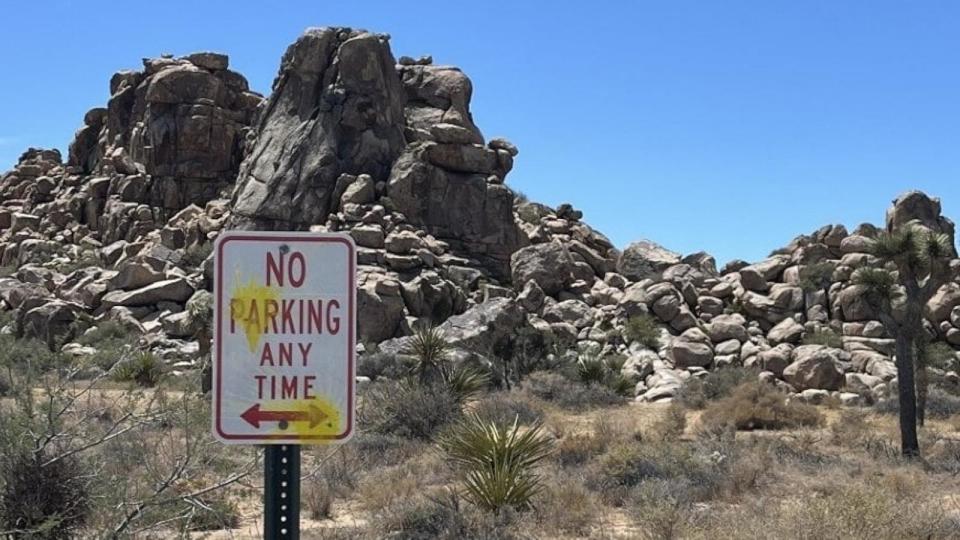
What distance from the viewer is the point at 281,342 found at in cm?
266

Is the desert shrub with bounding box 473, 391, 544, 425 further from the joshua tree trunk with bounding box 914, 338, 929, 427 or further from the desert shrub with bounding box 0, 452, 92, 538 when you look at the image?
the joshua tree trunk with bounding box 914, 338, 929, 427

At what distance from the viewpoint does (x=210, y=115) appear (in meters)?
51.1

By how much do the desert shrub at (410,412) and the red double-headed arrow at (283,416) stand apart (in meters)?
12.7

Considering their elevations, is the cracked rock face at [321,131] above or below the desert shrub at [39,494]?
above

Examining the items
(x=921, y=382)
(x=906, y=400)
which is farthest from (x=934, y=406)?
(x=906, y=400)

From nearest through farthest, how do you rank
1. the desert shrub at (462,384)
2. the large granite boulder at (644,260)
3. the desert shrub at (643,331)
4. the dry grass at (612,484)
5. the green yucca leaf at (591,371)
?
1. the dry grass at (612,484)
2. the desert shrub at (462,384)
3. the green yucca leaf at (591,371)
4. the desert shrub at (643,331)
5. the large granite boulder at (644,260)

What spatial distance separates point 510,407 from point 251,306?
16.9 metres

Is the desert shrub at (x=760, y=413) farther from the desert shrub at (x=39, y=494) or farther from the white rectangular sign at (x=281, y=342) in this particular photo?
the white rectangular sign at (x=281, y=342)

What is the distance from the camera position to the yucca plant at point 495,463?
9758 mm

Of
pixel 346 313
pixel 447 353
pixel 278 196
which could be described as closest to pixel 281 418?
pixel 346 313

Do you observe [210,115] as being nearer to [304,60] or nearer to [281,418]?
[304,60]

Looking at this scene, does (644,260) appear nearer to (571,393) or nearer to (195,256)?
(571,393)

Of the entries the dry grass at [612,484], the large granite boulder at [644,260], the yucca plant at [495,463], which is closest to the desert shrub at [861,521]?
the dry grass at [612,484]

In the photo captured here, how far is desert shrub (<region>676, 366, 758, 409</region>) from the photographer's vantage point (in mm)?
23620
